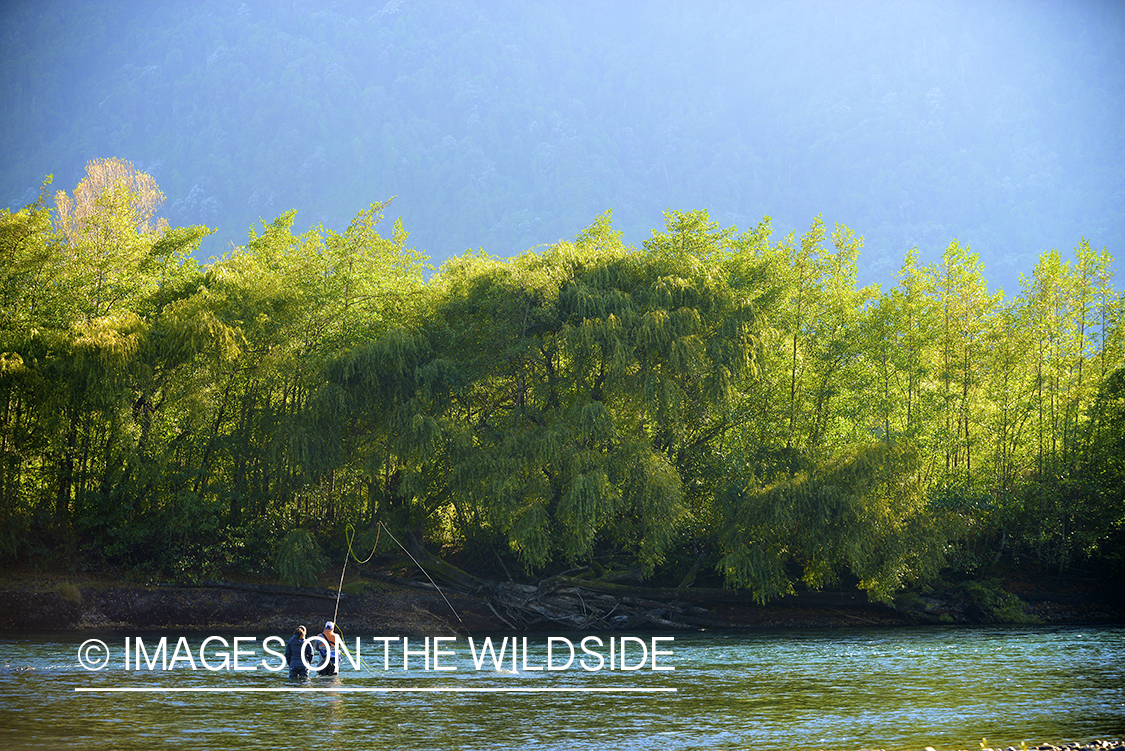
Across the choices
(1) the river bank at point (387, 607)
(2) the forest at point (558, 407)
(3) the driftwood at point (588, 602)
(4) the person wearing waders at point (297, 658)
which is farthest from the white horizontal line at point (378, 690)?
(3) the driftwood at point (588, 602)

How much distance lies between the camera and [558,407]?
3541cm

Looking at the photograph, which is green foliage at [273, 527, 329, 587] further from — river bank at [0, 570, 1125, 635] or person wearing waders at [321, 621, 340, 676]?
person wearing waders at [321, 621, 340, 676]

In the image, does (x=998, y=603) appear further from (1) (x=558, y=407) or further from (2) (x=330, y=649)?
(2) (x=330, y=649)

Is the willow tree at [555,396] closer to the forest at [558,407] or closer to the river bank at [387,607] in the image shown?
the forest at [558,407]

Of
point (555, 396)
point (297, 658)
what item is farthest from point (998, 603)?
point (297, 658)

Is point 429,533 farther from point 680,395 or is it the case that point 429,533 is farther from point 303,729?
point 303,729

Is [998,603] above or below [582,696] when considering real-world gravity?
below

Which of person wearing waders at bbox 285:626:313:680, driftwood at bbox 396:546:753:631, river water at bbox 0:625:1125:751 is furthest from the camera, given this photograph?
driftwood at bbox 396:546:753:631

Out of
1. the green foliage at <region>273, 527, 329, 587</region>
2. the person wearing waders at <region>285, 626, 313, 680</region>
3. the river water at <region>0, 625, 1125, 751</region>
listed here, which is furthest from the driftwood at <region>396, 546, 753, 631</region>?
the person wearing waders at <region>285, 626, 313, 680</region>

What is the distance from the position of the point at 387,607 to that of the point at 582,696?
16.8 meters

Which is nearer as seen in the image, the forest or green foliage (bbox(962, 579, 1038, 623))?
the forest

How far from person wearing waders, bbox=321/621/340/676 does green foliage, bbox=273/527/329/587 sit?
11929 millimetres

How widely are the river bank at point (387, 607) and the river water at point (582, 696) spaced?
10.4 feet

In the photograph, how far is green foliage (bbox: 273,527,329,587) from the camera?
110 ft
